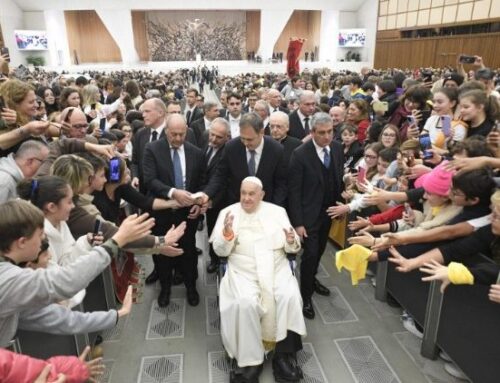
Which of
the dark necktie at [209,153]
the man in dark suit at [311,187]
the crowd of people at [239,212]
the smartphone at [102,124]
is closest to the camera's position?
the crowd of people at [239,212]

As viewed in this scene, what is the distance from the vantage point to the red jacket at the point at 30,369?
139cm

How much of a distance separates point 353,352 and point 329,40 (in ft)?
91.3

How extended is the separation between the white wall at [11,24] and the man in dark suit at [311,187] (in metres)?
26.1

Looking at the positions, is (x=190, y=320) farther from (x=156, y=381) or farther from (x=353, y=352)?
(x=353, y=352)

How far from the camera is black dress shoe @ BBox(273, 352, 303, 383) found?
2.65 meters

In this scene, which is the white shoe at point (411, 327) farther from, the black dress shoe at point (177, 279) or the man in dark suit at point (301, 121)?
the man in dark suit at point (301, 121)

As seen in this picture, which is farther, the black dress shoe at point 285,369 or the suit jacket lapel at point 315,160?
the suit jacket lapel at point 315,160

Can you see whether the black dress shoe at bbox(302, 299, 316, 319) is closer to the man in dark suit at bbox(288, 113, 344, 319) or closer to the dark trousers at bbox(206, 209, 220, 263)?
the man in dark suit at bbox(288, 113, 344, 319)

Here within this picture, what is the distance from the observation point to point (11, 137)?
9.66 feet

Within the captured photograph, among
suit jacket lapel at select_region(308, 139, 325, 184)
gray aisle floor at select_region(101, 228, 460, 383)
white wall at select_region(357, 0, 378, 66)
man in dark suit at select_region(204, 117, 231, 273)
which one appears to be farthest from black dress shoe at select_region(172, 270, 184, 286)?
white wall at select_region(357, 0, 378, 66)

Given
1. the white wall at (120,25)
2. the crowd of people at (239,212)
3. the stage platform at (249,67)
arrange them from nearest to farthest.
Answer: the crowd of people at (239,212), the stage platform at (249,67), the white wall at (120,25)

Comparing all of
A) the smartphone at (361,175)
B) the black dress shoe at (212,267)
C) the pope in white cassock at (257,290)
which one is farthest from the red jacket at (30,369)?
the smartphone at (361,175)

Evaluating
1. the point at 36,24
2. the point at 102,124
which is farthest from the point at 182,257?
the point at 36,24

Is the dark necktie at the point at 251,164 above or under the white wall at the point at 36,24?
under
